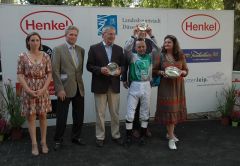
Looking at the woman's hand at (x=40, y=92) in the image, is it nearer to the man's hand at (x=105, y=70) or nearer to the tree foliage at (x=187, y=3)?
the man's hand at (x=105, y=70)

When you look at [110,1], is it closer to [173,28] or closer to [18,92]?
[173,28]

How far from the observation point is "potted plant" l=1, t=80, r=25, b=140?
18.5ft

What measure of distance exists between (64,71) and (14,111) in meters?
1.32

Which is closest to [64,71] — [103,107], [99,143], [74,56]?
[74,56]

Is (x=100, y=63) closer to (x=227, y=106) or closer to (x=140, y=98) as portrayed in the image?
(x=140, y=98)

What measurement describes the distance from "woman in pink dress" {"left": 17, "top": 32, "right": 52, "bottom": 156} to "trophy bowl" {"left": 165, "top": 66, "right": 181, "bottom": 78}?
1.73 meters

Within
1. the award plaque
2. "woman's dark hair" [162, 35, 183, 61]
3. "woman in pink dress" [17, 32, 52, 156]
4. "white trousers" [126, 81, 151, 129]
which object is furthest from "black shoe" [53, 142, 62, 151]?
"woman's dark hair" [162, 35, 183, 61]

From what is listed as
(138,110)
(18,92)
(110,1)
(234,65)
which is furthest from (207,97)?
(110,1)

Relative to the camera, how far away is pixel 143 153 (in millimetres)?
5027

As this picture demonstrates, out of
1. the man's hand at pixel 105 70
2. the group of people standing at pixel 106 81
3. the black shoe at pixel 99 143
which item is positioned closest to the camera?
the group of people standing at pixel 106 81

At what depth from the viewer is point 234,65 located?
8.07 metres

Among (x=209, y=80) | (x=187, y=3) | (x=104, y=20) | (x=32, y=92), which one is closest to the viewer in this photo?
(x=32, y=92)

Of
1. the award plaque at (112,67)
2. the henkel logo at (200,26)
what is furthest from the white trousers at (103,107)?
the henkel logo at (200,26)

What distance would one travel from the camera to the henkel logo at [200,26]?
22.4 feet
